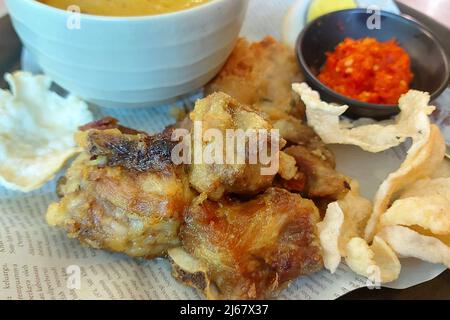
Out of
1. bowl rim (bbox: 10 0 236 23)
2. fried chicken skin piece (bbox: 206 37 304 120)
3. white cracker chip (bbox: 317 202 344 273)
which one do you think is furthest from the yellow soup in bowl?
white cracker chip (bbox: 317 202 344 273)

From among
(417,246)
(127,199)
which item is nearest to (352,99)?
(417,246)

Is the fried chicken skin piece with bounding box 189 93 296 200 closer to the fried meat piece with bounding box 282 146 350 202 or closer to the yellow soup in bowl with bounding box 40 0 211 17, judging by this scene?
the fried meat piece with bounding box 282 146 350 202

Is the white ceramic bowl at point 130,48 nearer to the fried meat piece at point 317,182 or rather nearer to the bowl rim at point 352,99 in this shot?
the bowl rim at point 352,99

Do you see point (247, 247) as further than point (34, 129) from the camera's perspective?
No

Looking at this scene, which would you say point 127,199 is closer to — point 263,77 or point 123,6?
point 123,6

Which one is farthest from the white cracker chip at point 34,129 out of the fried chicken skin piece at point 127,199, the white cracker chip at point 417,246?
the white cracker chip at point 417,246
